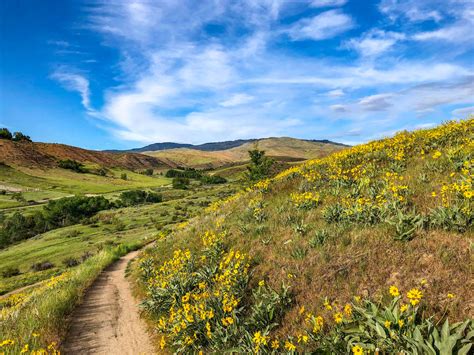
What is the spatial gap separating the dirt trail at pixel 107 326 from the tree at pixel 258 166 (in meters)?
35.6

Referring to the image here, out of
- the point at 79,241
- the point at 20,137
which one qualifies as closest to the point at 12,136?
the point at 20,137

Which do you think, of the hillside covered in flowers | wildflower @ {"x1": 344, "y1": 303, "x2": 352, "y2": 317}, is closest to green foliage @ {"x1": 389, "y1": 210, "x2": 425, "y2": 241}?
the hillside covered in flowers

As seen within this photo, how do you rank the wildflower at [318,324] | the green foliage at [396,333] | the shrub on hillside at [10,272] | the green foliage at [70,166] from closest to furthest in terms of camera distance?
the green foliage at [396,333] < the wildflower at [318,324] < the shrub on hillside at [10,272] < the green foliage at [70,166]

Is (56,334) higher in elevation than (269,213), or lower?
lower

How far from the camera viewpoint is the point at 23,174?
133375mm

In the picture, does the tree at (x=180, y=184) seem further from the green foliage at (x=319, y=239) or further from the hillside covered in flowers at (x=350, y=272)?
the green foliage at (x=319, y=239)

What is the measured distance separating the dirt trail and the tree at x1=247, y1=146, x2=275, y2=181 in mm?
35613

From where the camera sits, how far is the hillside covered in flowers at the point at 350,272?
4973mm

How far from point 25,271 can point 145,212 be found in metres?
33.5

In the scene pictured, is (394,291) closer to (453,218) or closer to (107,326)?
(453,218)

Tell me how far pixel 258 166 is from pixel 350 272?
144 ft

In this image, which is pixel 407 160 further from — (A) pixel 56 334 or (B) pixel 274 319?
(A) pixel 56 334

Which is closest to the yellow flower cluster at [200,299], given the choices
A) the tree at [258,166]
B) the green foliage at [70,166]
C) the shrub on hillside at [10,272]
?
the tree at [258,166]

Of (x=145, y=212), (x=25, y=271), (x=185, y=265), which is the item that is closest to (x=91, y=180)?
(x=145, y=212)
